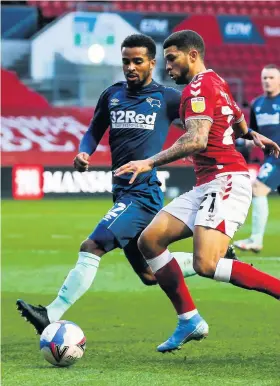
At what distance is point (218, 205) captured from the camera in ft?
18.5

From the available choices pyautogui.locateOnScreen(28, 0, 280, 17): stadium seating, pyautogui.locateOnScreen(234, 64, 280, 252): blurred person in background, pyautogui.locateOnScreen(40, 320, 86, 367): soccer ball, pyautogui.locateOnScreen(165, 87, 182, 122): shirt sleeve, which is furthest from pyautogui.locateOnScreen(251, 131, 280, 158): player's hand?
pyautogui.locateOnScreen(28, 0, 280, 17): stadium seating

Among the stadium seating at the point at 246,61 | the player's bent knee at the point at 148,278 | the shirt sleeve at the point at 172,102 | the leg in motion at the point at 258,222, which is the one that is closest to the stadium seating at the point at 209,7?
the stadium seating at the point at 246,61

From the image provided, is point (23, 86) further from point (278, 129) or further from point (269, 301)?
point (269, 301)

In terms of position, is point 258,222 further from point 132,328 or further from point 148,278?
point 148,278

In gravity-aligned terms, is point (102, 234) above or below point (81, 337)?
above

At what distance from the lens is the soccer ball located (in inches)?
214

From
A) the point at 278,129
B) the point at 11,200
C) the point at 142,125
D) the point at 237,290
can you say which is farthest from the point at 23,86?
the point at 142,125

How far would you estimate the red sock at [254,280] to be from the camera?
5418mm

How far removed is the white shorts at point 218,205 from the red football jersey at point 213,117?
6 cm

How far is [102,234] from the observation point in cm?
622

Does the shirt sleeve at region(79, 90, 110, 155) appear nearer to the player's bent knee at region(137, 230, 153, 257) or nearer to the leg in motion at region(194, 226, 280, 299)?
the player's bent knee at region(137, 230, 153, 257)

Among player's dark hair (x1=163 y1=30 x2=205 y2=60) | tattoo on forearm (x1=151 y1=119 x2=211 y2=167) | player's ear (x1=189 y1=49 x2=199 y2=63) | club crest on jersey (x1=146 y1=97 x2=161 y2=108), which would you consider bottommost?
tattoo on forearm (x1=151 y1=119 x2=211 y2=167)

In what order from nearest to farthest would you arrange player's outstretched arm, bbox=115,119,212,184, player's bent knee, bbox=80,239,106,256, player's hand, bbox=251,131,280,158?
player's outstretched arm, bbox=115,119,212,184 → player's bent knee, bbox=80,239,106,256 → player's hand, bbox=251,131,280,158

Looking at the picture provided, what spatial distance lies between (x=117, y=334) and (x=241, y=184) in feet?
4.97
